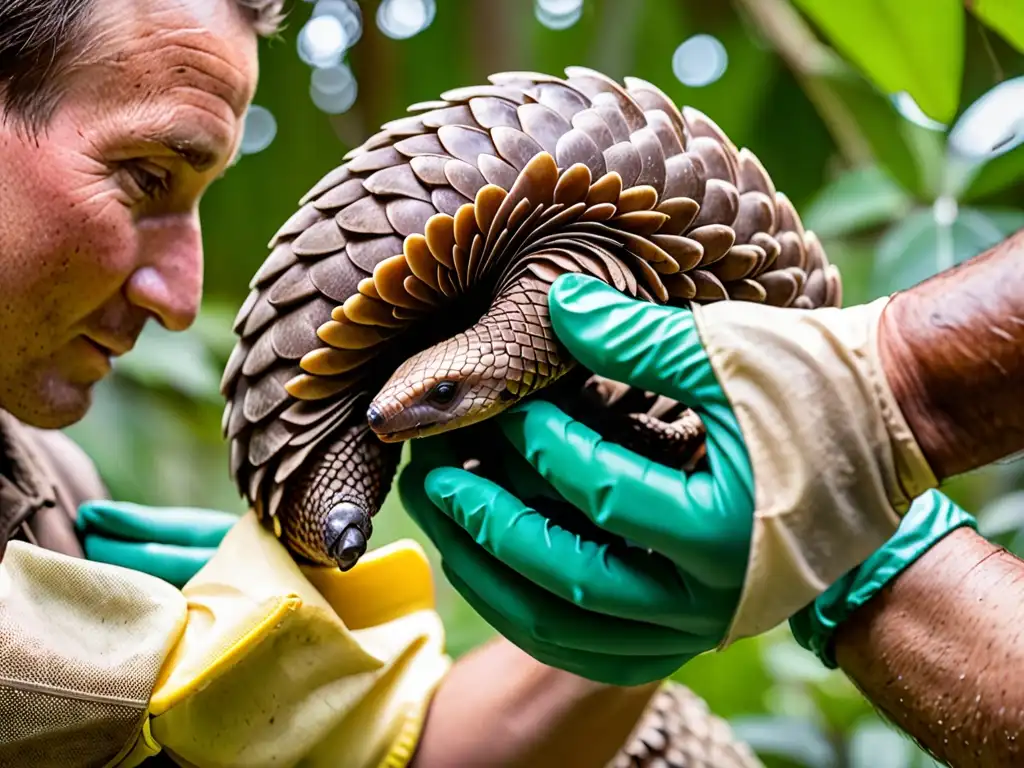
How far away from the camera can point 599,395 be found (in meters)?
0.72

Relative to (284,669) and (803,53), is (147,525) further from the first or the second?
(803,53)

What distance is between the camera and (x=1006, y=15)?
0.77 metres

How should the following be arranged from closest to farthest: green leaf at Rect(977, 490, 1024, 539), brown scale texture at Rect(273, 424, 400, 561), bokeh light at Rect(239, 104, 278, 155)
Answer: brown scale texture at Rect(273, 424, 400, 561)
green leaf at Rect(977, 490, 1024, 539)
bokeh light at Rect(239, 104, 278, 155)

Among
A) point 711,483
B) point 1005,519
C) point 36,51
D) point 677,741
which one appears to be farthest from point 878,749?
point 36,51

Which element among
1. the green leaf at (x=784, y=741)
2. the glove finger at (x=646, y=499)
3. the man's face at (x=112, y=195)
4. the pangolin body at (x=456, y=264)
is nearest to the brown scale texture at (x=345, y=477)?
the pangolin body at (x=456, y=264)

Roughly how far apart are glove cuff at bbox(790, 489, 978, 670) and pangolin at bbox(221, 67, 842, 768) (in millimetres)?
Answer: 148

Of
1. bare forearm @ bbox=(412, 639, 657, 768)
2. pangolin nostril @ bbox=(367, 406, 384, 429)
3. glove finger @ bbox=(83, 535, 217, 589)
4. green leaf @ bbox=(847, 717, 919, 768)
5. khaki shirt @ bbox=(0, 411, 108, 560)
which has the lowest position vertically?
green leaf @ bbox=(847, 717, 919, 768)

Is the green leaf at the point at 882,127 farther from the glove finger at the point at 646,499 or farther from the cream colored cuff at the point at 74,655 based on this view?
the cream colored cuff at the point at 74,655

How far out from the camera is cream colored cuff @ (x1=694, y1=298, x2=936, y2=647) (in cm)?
52

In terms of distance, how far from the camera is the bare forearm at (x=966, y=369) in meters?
0.52

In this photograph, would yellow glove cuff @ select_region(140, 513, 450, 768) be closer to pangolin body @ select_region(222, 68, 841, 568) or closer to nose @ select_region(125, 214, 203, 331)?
pangolin body @ select_region(222, 68, 841, 568)

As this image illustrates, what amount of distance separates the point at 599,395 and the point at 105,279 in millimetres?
357

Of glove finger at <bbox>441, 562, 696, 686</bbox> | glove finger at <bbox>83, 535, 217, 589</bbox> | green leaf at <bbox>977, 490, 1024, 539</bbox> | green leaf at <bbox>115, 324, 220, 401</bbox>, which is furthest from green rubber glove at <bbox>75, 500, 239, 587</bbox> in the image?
green leaf at <bbox>977, 490, 1024, 539</bbox>

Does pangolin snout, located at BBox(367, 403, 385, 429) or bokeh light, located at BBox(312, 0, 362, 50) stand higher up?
bokeh light, located at BBox(312, 0, 362, 50)
